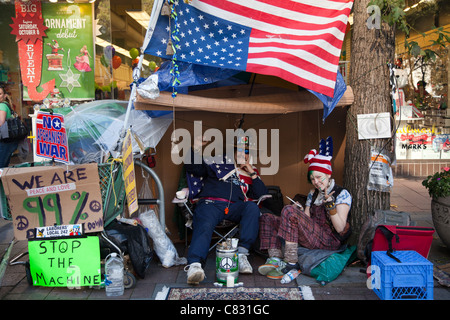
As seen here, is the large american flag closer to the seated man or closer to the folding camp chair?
the seated man

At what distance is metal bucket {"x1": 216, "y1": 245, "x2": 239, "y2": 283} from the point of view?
13.7 ft

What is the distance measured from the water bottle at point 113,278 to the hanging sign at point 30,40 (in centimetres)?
437

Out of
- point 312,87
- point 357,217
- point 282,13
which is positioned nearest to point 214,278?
point 357,217

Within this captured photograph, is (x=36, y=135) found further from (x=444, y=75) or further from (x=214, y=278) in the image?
(x=444, y=75)

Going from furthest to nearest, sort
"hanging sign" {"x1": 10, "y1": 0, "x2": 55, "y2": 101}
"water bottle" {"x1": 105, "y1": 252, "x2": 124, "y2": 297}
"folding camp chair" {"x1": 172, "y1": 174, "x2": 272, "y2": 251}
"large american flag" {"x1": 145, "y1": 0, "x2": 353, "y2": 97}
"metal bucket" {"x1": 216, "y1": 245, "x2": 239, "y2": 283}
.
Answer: "hanging sign" {"x1": 10, "y1": 0, "x2": 55, "y2": 101}
"folding camp chair" {"x1": 172, "y1": 174, "x2": 272, "y2": 251}
"large american flag" {"x1": 145, "y1": 0, "x2": 353, "y2": 97}
"metal bucket" {"x1": 216, "y1": 245, "x2": 239, "y2": 283}
"water bottle" {"x1": 105, "y1": 252, "x2": 124, "y2": 297}

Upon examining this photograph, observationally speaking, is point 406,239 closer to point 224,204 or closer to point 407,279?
point 407,279

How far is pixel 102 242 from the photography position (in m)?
4.11

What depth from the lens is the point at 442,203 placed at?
4.73 meters

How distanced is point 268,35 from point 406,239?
2.38 meters

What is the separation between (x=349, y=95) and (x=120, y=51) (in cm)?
489

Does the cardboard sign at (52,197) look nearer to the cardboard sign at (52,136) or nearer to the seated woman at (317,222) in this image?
the cardboard sign at (52,136)

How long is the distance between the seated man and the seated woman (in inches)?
12.8

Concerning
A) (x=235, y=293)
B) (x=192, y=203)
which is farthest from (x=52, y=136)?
(x=235, y=293)

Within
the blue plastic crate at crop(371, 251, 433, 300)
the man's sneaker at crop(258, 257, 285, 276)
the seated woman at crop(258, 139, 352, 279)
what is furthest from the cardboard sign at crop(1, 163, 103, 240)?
the blue plastic crate at crop(371, 251, 433, 300)
